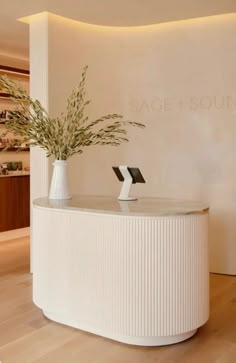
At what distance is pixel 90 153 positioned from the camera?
512 centimetres

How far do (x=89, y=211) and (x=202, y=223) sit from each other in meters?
0.82

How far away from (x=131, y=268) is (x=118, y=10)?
8.53ft

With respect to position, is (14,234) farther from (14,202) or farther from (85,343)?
(85,343)

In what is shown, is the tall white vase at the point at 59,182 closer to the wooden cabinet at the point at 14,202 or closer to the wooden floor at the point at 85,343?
the wooden floor at the point at 85,343

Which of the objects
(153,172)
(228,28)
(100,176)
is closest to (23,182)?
(100,176)

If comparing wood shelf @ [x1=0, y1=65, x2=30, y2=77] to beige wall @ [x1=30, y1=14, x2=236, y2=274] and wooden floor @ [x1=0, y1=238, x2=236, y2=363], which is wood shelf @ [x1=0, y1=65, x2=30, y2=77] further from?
wooden floor @ [x1=0, y1=238, x2=236, y2=363]

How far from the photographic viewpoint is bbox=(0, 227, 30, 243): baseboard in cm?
640

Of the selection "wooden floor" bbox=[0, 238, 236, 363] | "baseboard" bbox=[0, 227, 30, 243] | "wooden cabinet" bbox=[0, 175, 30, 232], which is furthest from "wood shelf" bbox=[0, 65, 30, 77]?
"wooden floor" bbox=[0, 238, 236, 363]

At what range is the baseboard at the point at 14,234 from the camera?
640 cm

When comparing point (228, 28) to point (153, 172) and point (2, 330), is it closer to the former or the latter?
point (153, 172)

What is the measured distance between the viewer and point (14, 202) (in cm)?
639

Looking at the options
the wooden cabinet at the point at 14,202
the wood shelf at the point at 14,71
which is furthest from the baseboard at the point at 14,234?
the wood shelf at the point at 14,71

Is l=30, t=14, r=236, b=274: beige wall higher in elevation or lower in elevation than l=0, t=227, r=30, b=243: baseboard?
higher

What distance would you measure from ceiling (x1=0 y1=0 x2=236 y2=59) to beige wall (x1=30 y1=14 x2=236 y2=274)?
0.31 metres
